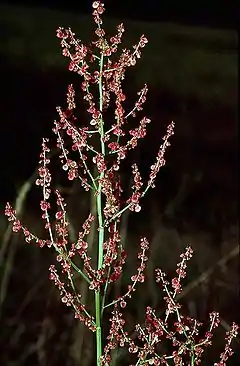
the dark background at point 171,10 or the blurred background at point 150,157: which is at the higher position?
the dark background at point 171,10

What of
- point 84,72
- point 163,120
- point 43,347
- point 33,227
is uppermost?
point 163,120

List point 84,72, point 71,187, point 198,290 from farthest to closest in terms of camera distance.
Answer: point 198,290 → point 71,187 → point 84,72

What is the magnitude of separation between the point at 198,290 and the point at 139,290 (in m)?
0.15

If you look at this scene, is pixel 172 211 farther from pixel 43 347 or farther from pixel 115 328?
pixel 115 328

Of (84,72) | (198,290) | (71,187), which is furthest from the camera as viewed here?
(198,290)

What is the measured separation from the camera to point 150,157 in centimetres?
177

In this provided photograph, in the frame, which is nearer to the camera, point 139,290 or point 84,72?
point 84,72

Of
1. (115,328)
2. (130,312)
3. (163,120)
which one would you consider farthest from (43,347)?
(115,328)

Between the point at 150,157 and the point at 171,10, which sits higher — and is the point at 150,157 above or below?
below

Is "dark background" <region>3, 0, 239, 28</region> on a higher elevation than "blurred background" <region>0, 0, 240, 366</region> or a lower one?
higher

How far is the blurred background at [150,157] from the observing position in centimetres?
166

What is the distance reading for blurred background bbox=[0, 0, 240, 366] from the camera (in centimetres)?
166

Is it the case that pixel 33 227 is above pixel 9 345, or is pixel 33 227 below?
above

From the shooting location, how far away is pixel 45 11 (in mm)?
1681
